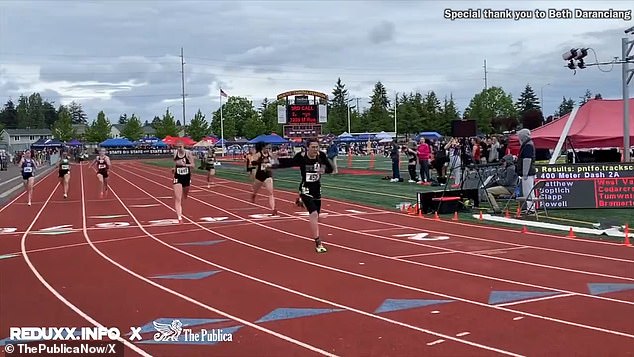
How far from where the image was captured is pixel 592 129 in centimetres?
2100

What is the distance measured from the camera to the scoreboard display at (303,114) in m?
35.8

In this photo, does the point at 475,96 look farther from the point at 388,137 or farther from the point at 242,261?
the point at 242,261

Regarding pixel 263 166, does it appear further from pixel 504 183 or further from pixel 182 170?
pixel 504 183

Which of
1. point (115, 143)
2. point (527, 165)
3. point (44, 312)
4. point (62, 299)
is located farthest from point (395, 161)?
point (115, 143)

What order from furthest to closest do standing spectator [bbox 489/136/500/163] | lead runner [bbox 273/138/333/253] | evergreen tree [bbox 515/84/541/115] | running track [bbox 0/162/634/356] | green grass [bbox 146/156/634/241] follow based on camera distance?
evergreen tree [bbox 515/84/541/115] < standing spectator [bbox 489/136/500/163] < green grass [bbox 146/156/634/241] < lead runner [bbox 273/138/333/253] < running track [bbox 0/162/634/356]

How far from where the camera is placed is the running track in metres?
6.30

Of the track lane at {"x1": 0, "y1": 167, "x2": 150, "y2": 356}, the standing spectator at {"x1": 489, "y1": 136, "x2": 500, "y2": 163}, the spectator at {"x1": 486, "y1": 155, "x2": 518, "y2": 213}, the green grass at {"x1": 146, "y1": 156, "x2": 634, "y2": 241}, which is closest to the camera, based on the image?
the track lane at {"x1": 0, "y1": 167, "x2": 150, "y2": 356}

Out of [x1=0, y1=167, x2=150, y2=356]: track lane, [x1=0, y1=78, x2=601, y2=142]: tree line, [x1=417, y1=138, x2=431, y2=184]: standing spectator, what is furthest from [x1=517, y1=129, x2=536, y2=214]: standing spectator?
[x1=0, y1=78, x2=601, y2=142]: tree line

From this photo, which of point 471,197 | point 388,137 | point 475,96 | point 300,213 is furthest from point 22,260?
point 475,96

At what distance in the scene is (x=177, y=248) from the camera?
1201 cm

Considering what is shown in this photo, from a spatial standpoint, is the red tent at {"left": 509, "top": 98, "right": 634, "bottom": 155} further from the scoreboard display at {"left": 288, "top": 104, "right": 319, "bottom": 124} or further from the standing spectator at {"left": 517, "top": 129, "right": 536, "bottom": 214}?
the scoreboard display at {"left": 288, "top": 104, "right": 319, "bottom": 124}

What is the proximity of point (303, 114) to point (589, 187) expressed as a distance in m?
20.7

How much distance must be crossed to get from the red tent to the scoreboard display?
14.8m

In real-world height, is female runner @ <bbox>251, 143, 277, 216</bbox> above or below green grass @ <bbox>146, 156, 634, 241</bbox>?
above
